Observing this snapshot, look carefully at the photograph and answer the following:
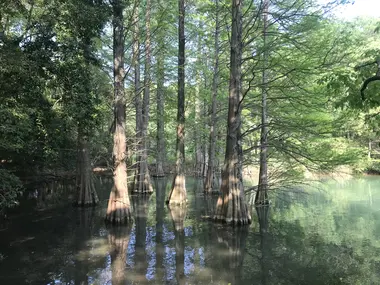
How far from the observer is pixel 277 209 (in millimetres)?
13703

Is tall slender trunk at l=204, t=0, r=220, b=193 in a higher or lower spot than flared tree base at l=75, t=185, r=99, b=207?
higher

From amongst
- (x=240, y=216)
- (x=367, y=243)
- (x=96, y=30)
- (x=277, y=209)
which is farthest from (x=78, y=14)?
(x=277, y=209)

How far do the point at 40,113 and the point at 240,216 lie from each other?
20.8 feet

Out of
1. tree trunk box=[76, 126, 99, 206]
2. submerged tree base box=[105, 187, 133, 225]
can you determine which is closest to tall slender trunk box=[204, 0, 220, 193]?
tree trunk box=[76, 126, 99, 206]

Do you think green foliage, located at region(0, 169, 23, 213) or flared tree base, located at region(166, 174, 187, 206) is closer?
green foliage, located at region(0, 169, 23, 213)

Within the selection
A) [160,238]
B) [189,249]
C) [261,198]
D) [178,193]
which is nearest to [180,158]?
[178,193]

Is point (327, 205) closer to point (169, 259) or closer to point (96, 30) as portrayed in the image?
point (169, 259)

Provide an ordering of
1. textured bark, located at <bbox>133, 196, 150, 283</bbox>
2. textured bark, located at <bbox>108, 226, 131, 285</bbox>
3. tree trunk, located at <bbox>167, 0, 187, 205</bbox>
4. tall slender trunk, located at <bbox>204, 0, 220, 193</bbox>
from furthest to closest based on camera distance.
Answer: tall slender trunk, located at <bbox>204, 0, 220, 193</bbox>
tree trunk, located at <bbox>167, 0, 187, 205</bbox>
textured bark, located at <bbox>133, 196, 150, 283</bbox>
textured bark, located at <bbox>108, 226, 131, 285</bbox>

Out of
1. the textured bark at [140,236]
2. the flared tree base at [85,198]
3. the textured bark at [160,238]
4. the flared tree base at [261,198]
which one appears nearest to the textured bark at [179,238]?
the textured bark at [160,238]

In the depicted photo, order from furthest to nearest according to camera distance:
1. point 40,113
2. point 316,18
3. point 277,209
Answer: point 277,209
point 316,18
point 40,113

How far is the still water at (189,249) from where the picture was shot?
6340mm

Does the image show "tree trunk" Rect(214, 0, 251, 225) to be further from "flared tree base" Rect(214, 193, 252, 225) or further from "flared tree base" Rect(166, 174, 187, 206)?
"flared tree base" Rect(166, 174, 187, 206)

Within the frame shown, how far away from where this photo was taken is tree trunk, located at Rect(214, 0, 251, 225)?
33.0 ft

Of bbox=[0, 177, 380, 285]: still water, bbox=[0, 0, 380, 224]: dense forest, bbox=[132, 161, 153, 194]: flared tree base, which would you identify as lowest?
bbox=[0, 177, 380, 285]: still water
